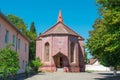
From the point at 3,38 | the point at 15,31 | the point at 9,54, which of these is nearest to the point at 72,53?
the point at 15,31

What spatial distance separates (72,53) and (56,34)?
5.64 meters

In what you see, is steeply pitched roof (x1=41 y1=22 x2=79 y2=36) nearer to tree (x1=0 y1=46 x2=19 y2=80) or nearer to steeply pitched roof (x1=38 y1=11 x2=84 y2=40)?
steeply pitched roof (x1=38 y1=11 x2=84 y2=40)

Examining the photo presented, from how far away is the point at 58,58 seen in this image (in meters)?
63.3

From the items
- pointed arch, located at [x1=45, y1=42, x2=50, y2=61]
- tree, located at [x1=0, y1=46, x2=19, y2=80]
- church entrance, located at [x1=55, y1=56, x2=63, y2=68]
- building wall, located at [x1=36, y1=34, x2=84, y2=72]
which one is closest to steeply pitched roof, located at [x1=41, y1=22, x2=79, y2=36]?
building wall, located at [x1=36, y1=34, x2=84, y2=72]

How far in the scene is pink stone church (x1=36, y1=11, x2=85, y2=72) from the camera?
6150 centimetres

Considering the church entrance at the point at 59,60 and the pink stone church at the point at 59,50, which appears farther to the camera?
the church entrance at the point at 59,60

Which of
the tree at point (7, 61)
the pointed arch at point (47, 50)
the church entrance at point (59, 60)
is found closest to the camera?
the tree at point (7, 61)

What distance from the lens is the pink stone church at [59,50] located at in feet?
202

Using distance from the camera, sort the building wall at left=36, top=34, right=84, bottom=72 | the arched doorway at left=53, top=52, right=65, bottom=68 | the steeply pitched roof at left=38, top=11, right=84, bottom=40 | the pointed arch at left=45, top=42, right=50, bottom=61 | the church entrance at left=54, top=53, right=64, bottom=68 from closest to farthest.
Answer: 1. the building wall at left=36, top=34, right=84, bottom=72
2. the arched doorway at left=53, top=52, right=65, bottom=68
3. the church entrance at left=54, top=53, right=64, bottom=68
4. the steeply pitched roof at left=38, top=11, right=84, bottom=40
5. the pointed arch at left=45, top=42, right=50, bottom=61

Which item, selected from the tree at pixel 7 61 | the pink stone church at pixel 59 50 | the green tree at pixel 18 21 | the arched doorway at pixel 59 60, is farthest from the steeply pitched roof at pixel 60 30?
the tree at pixel 7 61

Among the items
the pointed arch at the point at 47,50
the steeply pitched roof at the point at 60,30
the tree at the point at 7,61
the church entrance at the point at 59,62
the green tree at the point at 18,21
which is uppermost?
the green tree at the point at 18,21

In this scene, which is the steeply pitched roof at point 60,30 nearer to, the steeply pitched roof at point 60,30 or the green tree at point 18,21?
the steeply pitched roof at point 60,30

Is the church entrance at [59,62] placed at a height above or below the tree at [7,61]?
above

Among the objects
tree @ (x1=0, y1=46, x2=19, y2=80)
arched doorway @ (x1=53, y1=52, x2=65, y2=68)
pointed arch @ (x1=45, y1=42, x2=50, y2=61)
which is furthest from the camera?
pointed arch @ (x1=45, y1=42, x2=50, y2=61)
